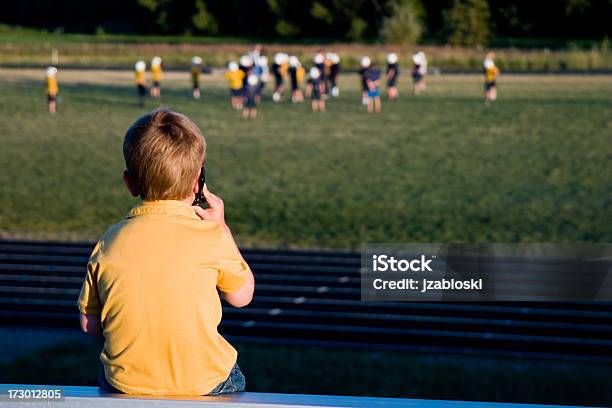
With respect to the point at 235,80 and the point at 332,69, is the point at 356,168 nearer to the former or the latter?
the point at 235,80

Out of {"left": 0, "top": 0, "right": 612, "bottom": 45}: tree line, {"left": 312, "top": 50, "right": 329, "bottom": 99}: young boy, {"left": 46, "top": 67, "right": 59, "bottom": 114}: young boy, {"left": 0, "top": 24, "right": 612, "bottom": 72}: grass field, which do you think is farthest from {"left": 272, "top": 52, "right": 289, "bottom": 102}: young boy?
{"left": 0, "top": 0, "right": 612, "bottom": 45}: tree line

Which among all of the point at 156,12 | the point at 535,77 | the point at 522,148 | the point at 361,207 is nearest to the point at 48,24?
the point at 156,12

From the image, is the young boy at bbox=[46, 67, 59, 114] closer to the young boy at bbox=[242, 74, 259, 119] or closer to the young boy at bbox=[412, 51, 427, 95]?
the young boy at bbox=[242, 74, 259, 119]

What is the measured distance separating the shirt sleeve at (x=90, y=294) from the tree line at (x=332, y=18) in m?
38.2

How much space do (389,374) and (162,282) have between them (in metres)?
3.83

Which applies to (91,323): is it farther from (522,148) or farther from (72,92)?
(72,92)

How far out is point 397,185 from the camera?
44.7 feet

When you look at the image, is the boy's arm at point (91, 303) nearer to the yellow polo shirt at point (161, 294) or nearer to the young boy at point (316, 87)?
the yellow polo shirt at point (161, 294)

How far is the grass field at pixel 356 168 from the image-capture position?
1088 cm

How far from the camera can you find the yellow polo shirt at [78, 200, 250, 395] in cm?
221

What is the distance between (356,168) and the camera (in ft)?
50.0

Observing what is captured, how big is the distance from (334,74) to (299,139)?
26.1 ft

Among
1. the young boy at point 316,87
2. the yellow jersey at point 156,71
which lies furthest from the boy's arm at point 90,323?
the yellow jersey at point 156,71

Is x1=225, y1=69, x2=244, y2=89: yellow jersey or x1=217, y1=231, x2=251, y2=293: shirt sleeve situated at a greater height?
x1=225, y1=69, x2=244, y2=89: yellow jersey
